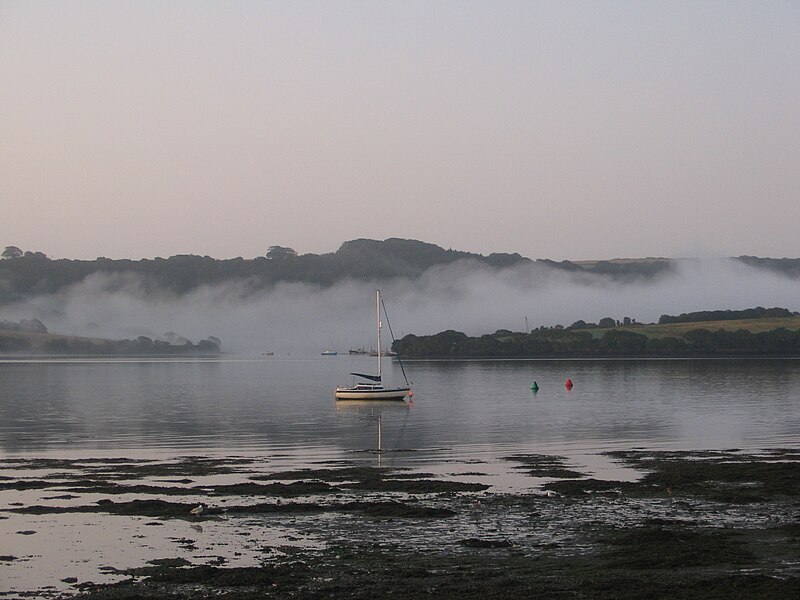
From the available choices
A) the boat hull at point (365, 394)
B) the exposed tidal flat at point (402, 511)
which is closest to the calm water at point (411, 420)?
the exposed tidal flat at point (402, 511)

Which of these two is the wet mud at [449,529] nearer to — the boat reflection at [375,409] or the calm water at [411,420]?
the calm water at [411,420]

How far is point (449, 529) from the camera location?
23.8 metres

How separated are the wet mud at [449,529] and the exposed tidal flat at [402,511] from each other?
8cm

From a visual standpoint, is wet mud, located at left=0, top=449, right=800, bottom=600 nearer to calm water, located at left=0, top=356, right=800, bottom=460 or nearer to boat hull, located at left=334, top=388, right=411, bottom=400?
calm water, located at left=0, top=356, right=800, bottom=460

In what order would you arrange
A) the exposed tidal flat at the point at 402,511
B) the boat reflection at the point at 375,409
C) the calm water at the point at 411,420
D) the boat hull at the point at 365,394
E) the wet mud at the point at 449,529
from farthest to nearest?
the boat hull at the point at 365,394 < the boat reflection at the point at 375,409 < the calm water at the point at 411,420 < the exposed tidal flat at the point at 402,511 < the wet mud at the point at 449,529

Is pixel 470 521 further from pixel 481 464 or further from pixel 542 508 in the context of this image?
pixel 481 464

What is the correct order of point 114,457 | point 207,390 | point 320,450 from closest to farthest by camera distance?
point 114,457 < point 320,450 < point 207,390

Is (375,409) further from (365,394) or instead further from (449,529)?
(449,529)

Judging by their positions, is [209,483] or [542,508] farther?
[209,483]

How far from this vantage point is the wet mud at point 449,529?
17.9m

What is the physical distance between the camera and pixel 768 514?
25.2m

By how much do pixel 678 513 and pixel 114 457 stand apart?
25.4m

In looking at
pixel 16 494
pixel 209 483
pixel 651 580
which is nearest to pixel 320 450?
pixel 209 483

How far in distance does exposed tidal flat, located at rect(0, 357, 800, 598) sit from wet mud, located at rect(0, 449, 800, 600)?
0.08 meters
